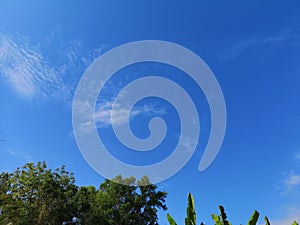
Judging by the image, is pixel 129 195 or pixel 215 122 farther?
pixel 129 195

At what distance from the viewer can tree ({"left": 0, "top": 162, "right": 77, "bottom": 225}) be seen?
2309 centimetres

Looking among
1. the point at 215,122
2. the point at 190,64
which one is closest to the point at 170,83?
the point at 190,64

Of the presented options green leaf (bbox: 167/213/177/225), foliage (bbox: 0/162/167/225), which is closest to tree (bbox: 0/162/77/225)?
foliage (bbox: 0/162/167/225)

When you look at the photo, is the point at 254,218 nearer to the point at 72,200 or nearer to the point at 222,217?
the point at 222,217

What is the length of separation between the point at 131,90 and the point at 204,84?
2.89m

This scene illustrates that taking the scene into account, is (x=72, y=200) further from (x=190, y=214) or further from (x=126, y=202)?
(x=190, y=214)

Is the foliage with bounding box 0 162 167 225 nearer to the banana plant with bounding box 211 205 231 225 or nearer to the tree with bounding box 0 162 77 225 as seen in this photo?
the tree with bounding box 0 162 77 225

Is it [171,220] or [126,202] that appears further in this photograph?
[126,202]

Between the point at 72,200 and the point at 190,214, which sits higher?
the point at 72,200

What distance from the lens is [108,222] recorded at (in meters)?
24.4

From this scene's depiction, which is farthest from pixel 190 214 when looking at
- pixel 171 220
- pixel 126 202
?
pixel 126 202

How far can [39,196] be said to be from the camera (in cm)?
2416

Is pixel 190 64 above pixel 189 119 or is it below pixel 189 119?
above

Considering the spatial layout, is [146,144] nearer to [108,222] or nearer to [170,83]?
[170,83]
